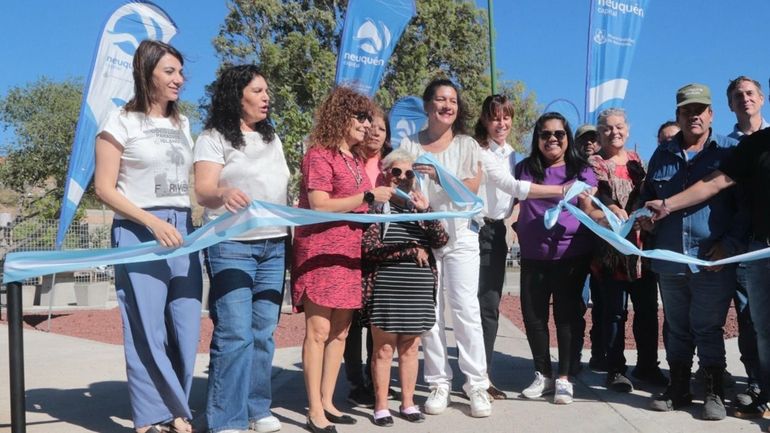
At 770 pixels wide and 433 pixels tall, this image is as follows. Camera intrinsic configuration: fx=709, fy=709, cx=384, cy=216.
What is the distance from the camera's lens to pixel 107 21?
985 cm

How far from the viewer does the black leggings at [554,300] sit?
5.03m

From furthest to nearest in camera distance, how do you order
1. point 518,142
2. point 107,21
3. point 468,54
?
point 518,142
point 468,54
point 107,21

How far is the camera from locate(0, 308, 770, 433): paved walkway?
4.36m

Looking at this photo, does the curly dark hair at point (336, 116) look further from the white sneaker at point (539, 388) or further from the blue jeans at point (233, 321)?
the white sneaker at point (539, 388)

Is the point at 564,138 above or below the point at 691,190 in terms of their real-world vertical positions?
above

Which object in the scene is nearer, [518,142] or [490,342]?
[490,342]

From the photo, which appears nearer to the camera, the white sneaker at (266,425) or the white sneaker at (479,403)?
the white sneaker at (266,425)

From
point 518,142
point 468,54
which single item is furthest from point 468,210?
point 518,142

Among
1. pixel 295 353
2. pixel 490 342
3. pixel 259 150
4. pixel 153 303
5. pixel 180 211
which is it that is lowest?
pixel 295 353

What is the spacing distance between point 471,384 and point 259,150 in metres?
2.07

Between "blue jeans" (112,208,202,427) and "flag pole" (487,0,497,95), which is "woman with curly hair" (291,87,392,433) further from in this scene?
"flag pole" (487,0,497,95)

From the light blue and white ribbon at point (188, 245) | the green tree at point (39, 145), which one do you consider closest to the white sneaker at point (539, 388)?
the light blue and white ribbon at point (188, 245)

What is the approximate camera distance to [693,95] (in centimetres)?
462

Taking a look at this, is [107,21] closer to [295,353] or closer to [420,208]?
[295,353]
